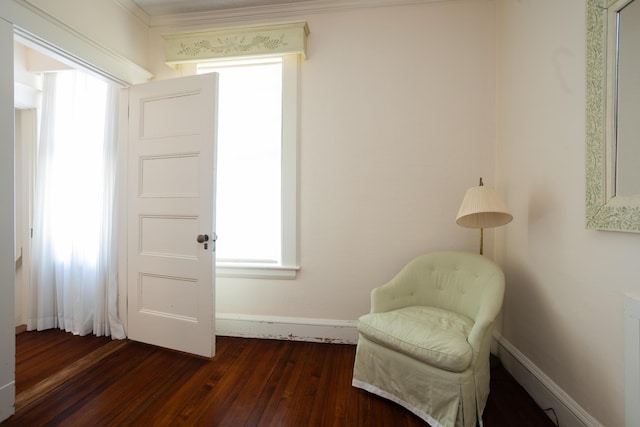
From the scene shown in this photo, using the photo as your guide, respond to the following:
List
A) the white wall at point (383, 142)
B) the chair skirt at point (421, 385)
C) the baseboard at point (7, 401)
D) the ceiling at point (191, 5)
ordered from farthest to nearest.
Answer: the ceiling at point (191, 5) → the white wall at point (383, 142) → the baseboard at point (7, 401) → the chair skirt at point (421, 385)

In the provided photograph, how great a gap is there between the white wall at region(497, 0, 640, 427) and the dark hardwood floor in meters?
0.40

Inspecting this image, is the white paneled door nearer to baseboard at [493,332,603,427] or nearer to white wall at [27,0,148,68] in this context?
white wall at [27,0,148,68]

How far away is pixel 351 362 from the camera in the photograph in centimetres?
199

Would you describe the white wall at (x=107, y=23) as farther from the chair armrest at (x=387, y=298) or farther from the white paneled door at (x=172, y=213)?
the chair armrest at (x=387, y=298)

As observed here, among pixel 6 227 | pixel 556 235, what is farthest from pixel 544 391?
pixel 6 227

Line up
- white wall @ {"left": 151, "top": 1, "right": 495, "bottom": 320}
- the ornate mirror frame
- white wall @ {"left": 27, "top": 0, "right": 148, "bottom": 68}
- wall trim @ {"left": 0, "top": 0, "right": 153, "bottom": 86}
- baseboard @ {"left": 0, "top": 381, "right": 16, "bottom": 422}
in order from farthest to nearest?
white wall @ {"left": 151, "top": 1, "right": 495, "bottom": 320} < white wall @ {"left": 27, "top": 0, "right": 148, "bottom": 68} < wall trim @ {"left": 0, "top": 0, "right": 153, "bottom": 86} < baseboard @ {"left": 0, "top": 381, "right": 16, "bottom": 422} < the ornate mirror frame

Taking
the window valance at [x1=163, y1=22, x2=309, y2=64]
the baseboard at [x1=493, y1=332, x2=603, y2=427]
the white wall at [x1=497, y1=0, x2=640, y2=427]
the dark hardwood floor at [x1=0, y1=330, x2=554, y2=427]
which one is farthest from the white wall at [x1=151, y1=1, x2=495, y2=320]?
the baseboard at [x1=493, y1=332, x2=603, y2=427]

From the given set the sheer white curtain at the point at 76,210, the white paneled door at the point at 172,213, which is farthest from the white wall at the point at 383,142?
the sheer white curtain at the point at 76,210

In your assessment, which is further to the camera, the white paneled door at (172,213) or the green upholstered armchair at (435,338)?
the white paneled door at (172,213)

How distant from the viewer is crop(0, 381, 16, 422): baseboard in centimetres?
145

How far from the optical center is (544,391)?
1538mm

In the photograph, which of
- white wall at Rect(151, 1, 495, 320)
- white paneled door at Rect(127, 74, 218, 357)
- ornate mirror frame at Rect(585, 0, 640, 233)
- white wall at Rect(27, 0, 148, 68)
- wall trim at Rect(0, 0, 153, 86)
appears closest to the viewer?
ornate mirror frame at Rect(585, 0, 640, 233)

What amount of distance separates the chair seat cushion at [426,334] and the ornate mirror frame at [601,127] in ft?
2.72

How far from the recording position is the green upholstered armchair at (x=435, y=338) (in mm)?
1340
